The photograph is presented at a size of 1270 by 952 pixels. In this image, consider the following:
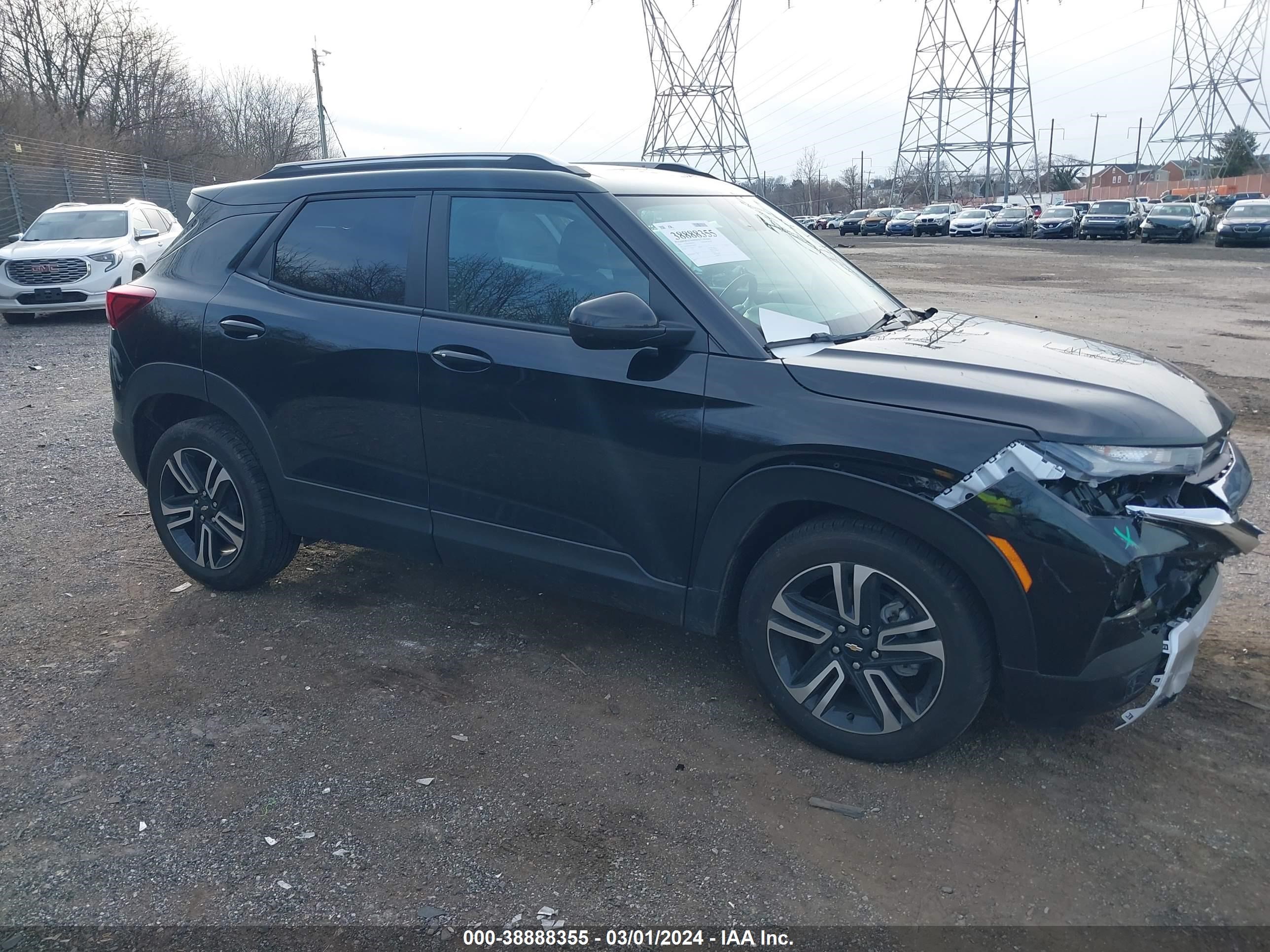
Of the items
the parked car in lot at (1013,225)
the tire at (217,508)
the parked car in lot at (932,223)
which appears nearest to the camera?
the tire at (217,508)

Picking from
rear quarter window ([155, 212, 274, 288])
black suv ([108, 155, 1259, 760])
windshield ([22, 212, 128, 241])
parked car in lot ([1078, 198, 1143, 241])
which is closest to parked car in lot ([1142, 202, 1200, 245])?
parked car in lot ([1078, 198, 1143, 241])

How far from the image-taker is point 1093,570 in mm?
2686

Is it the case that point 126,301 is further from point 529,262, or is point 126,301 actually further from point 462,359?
point 529,262

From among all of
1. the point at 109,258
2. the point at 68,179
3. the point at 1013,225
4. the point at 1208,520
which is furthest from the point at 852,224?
the point at 1208,520

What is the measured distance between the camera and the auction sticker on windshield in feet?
11.5

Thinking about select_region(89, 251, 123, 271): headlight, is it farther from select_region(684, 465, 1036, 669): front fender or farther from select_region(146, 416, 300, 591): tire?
select_region(684, 465, 1036, 669): front fender

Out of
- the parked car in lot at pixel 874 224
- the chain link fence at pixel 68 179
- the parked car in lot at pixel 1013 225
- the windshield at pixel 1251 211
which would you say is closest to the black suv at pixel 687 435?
the chain link fence at pixel 68 179

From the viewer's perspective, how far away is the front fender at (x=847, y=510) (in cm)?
281

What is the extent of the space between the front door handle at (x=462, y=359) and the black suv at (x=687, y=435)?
1cm

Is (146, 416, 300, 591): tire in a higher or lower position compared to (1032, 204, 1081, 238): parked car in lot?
lower

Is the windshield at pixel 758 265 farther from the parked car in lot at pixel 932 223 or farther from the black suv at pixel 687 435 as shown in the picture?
the parked car in lot at pixel 932 223

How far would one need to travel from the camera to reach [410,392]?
3.80 meters

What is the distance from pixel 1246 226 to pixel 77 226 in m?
35.2

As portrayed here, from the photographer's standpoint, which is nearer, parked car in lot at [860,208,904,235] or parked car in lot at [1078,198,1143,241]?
parked car in lot at [1078,198,1143,241]
